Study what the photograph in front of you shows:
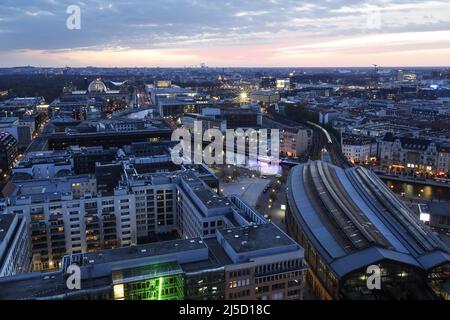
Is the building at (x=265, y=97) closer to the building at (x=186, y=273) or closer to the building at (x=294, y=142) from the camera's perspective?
the building at (x=294, y=142)

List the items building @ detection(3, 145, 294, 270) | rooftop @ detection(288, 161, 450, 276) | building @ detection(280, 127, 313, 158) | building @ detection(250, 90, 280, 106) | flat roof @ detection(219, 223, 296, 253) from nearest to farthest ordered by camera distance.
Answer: flat roof @ detection(219, 223, 296, 253) < rooftop @ detection(288, 161, 450, 276) < building @ detection(3, 145, 294, 270) < building @ detection(280, 127, 313, 158) < building @ detection(250, 90, 280, 106)

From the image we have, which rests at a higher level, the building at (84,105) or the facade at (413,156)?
the building at (84,105)

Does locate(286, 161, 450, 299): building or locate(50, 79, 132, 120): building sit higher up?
locate(50, 79, 132, 120): building

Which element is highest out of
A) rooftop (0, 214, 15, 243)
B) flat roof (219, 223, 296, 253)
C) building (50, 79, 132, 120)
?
building (50, 79, 132, 120)

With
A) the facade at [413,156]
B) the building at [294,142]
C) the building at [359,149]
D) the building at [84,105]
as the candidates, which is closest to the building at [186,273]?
the facade at [413,156]

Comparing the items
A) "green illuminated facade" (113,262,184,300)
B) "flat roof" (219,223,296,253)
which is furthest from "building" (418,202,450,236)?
"green illuminated facade" (113,262,184,300)

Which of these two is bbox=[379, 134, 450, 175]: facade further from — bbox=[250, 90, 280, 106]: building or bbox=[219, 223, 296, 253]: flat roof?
bbox=[250, 90, 280, 106]: building
